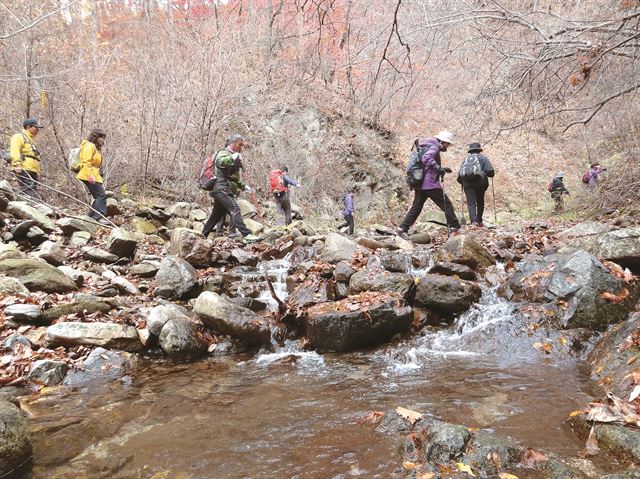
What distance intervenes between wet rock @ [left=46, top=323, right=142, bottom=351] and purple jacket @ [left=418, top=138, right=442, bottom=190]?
235 inches

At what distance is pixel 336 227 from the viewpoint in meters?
16.4

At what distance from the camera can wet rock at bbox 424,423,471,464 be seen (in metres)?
2.43

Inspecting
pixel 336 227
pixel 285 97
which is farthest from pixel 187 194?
pixel 285 97

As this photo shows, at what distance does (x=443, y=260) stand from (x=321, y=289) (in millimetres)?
2074

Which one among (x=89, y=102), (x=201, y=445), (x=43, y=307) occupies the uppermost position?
(x=89, y=102)

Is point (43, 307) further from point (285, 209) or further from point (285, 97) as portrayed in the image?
point (285, 97)

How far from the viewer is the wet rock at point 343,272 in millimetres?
6164

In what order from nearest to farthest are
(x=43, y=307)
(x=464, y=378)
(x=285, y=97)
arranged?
(x=464, y=378) < (x=43, y=307) < (x=285, y=97)

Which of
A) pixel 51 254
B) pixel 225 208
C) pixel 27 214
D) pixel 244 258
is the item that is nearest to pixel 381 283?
pixel 244 258

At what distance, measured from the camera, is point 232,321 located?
16.4ft

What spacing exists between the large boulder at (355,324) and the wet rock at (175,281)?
2056 mm

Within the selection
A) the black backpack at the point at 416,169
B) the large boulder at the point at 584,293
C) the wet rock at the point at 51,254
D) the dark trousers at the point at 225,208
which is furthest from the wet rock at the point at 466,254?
the wet rock at the point at 51,254

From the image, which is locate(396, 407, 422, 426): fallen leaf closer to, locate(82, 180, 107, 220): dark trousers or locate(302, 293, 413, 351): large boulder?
locate(302, 293, 413, 351): large boulder

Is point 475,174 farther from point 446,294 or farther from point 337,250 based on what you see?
point 446,294
